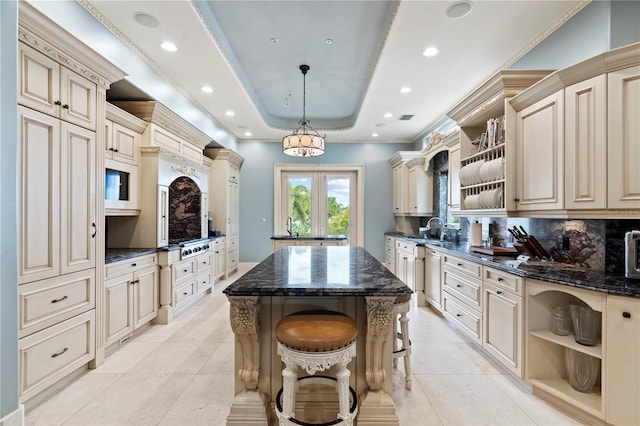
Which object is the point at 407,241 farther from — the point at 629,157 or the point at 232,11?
the point at 232,11

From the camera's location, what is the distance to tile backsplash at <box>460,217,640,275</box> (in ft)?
6.95

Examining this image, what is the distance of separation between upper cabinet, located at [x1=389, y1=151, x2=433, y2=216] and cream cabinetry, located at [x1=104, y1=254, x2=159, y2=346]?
4367mm

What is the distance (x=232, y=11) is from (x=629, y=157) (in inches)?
133

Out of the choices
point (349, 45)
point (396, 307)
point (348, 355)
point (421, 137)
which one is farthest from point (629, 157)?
point (421, 137)

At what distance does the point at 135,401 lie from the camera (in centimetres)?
204

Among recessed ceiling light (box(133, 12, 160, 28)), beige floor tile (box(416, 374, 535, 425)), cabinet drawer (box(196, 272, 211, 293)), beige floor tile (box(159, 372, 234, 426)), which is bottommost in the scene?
beige floor tile (box(159, 372, 234, 426))

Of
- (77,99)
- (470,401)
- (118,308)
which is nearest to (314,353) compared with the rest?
(470,401)

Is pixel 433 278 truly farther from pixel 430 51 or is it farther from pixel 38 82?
pixel 38 82

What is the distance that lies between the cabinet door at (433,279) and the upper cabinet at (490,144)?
71 centimetres

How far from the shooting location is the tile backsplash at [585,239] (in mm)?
2117

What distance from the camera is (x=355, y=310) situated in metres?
1.86

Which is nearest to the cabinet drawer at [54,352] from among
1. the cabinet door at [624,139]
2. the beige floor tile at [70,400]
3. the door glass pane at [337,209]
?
the beige floor tile at [70,400]

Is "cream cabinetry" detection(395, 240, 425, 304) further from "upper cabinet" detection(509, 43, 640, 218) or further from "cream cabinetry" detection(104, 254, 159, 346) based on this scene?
"cream cabinetry" detection(104, 254, 159, 346)

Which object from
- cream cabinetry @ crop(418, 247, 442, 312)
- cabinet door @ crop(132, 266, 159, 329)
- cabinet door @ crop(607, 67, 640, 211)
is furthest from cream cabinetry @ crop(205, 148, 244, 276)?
cabinet door @ crop(607, 67, 640, 211)
